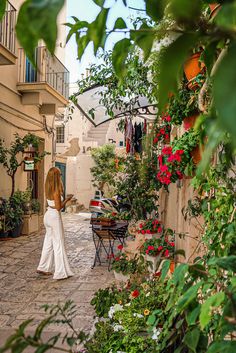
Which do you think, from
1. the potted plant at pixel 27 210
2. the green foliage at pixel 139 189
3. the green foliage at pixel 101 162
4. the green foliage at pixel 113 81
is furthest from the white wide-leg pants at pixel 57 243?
the green foliage at pixel 101 162

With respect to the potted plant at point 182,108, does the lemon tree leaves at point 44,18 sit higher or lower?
lower

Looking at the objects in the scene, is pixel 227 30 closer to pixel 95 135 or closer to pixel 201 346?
pixel 201 346

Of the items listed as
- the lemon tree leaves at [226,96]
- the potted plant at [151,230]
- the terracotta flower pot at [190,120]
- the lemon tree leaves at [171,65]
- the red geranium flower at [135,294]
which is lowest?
the red geranium flower at [135,294]

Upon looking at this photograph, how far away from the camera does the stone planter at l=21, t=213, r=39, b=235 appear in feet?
34.1

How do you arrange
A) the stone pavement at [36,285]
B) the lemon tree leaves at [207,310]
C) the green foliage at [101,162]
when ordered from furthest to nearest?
the green foliage at [101,162], the stone pavement at [36,285], the lemon tree leaves at [207,310]

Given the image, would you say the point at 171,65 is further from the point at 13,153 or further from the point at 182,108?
the point at 13,153

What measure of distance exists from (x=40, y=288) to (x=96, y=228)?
1.76 meters

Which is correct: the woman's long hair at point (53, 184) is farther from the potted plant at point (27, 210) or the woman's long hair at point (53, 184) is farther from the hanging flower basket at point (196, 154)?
the potted plant at point (27, 210)

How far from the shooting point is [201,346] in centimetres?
105

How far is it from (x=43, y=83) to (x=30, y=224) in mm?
4015

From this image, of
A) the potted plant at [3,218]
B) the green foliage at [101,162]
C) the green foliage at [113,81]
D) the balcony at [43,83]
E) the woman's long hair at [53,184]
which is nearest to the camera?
the green foliage at [113,81]

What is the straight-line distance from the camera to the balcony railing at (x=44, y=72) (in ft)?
35.6

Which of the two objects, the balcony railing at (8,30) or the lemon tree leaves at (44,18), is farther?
the balcony railing at (8,30)

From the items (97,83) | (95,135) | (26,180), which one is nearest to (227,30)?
(97,83)
